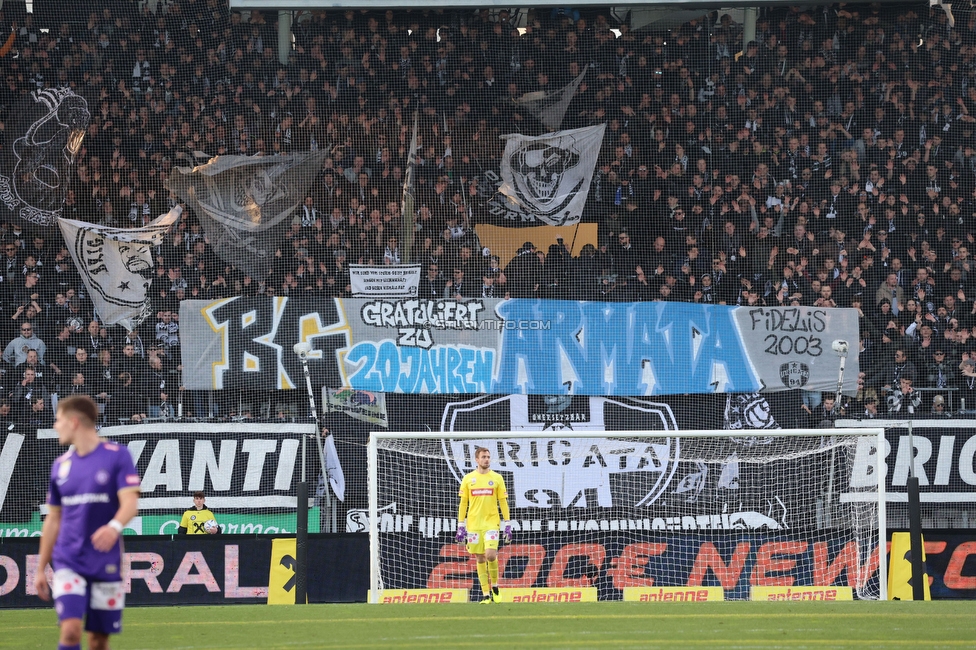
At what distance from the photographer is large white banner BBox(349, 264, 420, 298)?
1908cm

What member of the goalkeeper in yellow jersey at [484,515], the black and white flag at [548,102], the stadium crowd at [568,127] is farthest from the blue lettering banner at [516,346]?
the goalkeeper in yellow jersey at [484,515]

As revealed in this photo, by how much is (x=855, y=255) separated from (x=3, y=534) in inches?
572

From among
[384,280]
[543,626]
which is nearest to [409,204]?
[384,280]

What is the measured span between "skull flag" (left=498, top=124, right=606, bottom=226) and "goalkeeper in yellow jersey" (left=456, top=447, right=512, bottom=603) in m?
7.80

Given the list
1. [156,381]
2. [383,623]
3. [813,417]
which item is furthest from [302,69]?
[383,623]

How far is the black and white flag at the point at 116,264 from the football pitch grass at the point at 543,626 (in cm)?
740

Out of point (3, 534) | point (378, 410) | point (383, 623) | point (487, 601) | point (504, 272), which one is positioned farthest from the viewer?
point (504, 272)

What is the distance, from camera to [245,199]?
787 inches

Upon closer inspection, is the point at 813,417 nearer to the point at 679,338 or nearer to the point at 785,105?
the point at 679,338

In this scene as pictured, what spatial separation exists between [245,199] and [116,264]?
7.98 feet

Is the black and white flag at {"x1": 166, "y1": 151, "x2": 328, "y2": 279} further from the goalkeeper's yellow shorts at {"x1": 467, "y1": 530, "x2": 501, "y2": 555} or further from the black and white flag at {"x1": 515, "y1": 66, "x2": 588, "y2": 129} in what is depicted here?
the goalkeeper's yellow shorts at {"x1": 467, "y1": 530, "x2": 501, "y2": 555}

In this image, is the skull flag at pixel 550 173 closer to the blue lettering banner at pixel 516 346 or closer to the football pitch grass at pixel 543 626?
the blue lettering banner at pixel 516 346

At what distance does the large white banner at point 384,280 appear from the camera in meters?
19.1

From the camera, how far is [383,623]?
35.3ft
